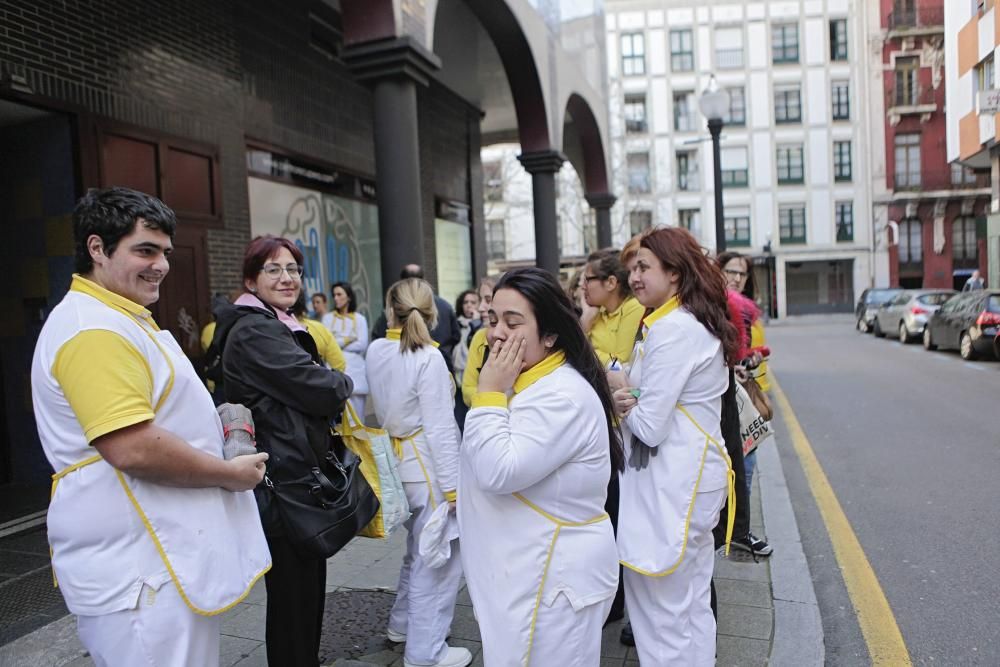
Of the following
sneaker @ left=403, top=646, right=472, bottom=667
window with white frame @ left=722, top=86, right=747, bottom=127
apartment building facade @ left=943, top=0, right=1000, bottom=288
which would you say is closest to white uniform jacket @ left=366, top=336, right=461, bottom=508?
sneaker @ left=403, top=646, right=472, bottom=667

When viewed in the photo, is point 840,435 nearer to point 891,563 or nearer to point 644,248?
point 891,563

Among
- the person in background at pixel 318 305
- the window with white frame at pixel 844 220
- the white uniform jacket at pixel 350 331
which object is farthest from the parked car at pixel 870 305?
the white uniform jacket at pixel 350 331

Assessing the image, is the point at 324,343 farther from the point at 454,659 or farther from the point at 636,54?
the point at 636,54

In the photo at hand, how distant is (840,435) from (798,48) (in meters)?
42.4

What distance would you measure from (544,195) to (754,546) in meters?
9.02

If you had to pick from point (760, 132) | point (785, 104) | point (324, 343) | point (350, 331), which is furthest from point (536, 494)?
point (785, 104)

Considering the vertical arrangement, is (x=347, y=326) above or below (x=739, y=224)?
below

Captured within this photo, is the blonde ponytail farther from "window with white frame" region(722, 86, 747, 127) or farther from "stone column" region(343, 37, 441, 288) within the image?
"window with white frame" region(722, 86, 747, 127)

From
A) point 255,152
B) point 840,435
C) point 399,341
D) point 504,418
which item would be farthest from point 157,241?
point 840,435

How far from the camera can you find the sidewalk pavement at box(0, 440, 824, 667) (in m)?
3.47

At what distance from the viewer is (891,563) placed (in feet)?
15.4

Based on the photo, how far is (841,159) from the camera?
43812 millimetres

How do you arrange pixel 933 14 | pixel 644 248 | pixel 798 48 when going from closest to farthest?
pixel 644 248
pixel 933 14
pixel 798 48

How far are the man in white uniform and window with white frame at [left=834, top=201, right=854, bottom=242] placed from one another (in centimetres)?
4706
